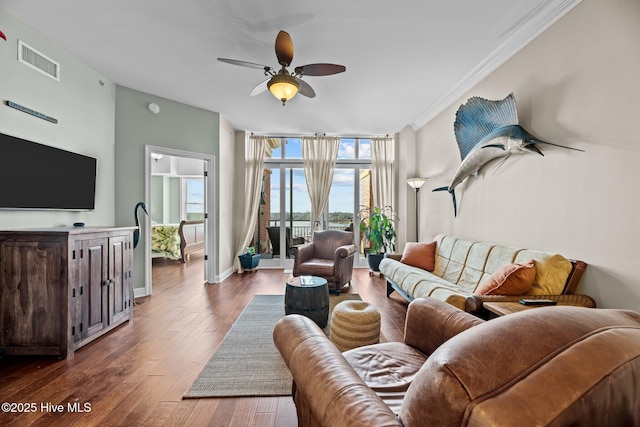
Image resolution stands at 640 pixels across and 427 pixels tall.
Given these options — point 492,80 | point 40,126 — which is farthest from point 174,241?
point 492,80

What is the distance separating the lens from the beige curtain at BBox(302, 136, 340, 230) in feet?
19.4

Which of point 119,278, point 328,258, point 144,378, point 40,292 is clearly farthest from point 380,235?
point 40,292


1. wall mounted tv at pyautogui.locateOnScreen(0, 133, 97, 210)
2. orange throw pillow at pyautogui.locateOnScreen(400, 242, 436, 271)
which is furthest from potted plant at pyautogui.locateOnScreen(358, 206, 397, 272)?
wall mounted tv at pyautogui.locateOnScreen(0, 133, 97, 210)

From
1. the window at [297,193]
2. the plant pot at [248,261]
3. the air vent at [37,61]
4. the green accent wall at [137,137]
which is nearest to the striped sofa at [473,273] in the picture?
the window at [297,193]

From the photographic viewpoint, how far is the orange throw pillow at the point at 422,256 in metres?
3.77

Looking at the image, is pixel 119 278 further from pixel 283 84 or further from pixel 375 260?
pixel 375 260

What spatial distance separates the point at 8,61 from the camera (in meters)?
2.51

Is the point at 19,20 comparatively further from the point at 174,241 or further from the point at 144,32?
the point at 174,241

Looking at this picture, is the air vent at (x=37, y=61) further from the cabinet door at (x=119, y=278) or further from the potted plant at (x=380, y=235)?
the potted plant at (x=380, y=235)

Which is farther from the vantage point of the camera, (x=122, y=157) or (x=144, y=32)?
(x=122, y=157)

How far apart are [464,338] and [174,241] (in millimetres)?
6825

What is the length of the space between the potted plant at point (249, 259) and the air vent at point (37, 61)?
3702 mm

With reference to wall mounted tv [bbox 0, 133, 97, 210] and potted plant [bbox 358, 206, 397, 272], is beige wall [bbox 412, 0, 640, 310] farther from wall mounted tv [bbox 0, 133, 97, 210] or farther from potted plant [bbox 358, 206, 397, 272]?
wall mounted tv [bbox 0, 133, 97, 210]

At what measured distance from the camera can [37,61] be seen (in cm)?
275
